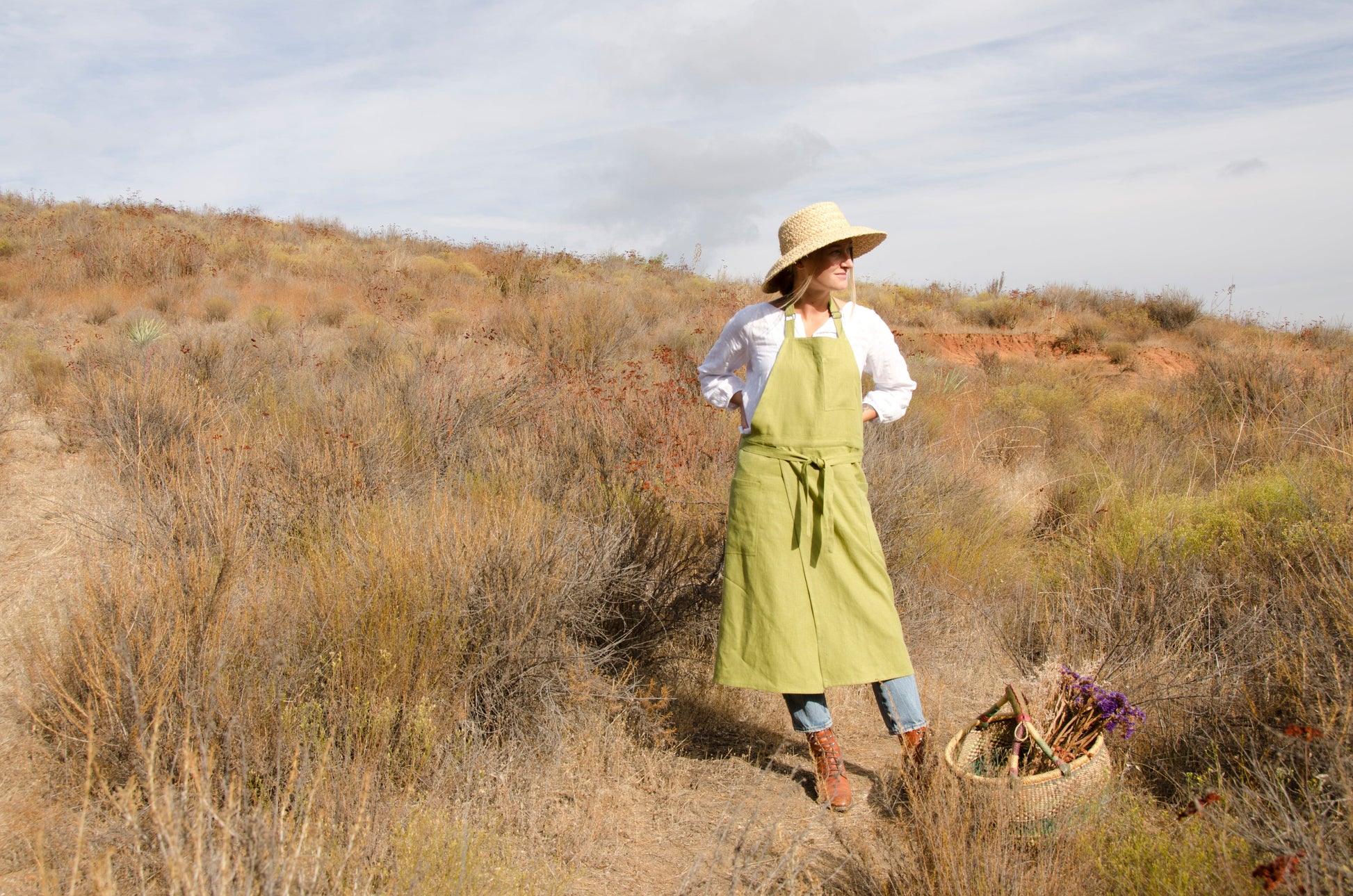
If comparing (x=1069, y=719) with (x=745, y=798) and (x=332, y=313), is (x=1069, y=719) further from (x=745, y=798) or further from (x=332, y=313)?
(x=332, y=313)

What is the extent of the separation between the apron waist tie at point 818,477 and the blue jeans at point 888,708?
0.50 m

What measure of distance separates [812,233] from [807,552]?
107 centimetres

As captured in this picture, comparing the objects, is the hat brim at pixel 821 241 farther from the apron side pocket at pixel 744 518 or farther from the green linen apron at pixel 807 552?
the apron side pocket at pixel 744 518

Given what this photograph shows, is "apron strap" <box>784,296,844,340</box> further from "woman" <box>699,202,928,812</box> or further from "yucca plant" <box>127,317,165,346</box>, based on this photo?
"yucca plant" <box>127,317,165,346</box>

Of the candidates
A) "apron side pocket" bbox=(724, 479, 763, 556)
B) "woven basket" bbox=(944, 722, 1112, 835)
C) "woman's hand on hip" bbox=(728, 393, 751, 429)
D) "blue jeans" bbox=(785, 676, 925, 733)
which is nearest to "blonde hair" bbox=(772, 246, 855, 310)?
"woman's hand on hip" bbox=(728, 393, 751, 429)

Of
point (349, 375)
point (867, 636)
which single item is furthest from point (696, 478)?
point (349, 375)

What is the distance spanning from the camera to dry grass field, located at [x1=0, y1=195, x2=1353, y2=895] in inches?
90.1

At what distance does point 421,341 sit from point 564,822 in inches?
268

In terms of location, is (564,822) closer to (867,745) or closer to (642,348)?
(867,745)

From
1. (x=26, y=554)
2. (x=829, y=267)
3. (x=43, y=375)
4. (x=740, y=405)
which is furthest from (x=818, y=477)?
(x=43, y=375)

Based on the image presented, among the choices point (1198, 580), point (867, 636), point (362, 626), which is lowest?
point (1198, 580)

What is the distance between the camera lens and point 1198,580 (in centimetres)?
412

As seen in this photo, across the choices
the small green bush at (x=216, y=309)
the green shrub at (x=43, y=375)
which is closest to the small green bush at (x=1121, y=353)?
the small green bush at (x=216, y=309)

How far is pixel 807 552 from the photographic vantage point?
2.97 m
